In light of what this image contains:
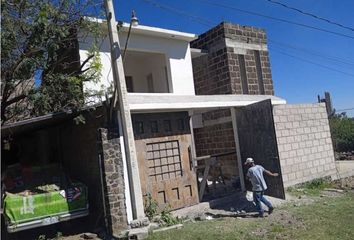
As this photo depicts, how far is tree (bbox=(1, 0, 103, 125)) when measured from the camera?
9738 mm

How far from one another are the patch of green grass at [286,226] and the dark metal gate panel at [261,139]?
0.94 meters

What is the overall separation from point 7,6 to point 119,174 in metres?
5.36

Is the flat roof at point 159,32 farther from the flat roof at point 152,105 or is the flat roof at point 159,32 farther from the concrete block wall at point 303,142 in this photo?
the concrete block wall at point 303,142

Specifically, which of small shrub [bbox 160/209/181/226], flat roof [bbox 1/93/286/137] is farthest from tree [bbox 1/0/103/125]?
small shrub [bbox 160/209/181/226]

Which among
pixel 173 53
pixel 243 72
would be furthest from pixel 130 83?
pixel 243 72

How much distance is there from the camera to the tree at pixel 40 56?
974cm

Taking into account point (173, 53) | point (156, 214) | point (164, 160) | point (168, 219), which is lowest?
point (168, 219)

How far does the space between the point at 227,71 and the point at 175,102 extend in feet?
Answer: 18.7

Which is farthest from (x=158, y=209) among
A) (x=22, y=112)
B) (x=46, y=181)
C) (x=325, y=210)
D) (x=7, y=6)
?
(x=7, y=6)

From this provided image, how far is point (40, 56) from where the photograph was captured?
404 inches

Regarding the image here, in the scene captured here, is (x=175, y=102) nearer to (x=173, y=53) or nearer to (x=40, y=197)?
(x=173, y=53)

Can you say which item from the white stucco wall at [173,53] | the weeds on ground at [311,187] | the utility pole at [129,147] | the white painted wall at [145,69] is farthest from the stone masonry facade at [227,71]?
the utility pole at [129,147]

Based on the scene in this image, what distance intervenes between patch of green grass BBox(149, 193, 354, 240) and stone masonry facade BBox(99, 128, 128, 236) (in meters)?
1.13

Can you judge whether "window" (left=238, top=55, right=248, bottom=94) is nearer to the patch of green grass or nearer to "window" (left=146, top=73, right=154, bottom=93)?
"window" (left=146, top=73, right=154, bottom=93)
